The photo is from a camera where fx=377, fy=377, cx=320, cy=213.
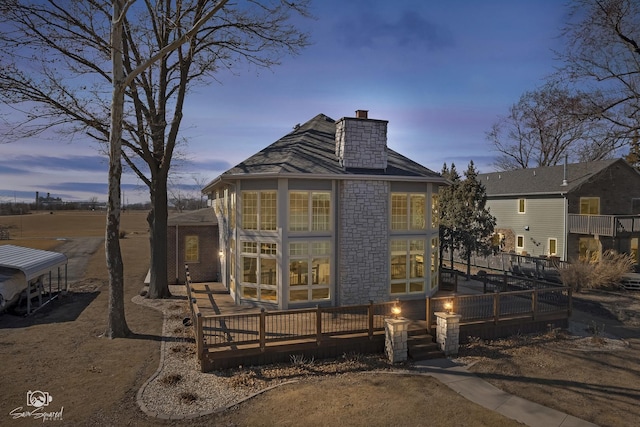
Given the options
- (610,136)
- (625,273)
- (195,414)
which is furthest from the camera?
(625,273)

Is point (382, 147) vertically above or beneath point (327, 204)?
above

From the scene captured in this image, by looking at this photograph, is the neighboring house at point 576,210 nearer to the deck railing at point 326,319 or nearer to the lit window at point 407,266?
the deck railing at point 326,319

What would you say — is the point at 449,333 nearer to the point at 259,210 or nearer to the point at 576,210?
the point at 259,210

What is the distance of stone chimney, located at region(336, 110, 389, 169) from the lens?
14461 millimetres

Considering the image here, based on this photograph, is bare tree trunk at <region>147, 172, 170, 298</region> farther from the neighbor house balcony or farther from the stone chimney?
the neighbor house balcony

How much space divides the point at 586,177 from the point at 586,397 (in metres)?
22.6

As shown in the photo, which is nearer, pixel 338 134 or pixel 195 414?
pixel 195 414

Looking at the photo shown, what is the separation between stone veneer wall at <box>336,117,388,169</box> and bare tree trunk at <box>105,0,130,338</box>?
25.3 ft

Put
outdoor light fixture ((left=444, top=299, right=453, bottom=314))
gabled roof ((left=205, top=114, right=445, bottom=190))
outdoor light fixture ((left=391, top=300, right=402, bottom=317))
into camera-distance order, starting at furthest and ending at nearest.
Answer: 1. gabled roof ((left=205, top=114, right=445, bottom=190))
2. outdoor light fixture ((left=444, top=299, right=453, bottom=314))
3. outdoor light fixture ((left=391, top=300, right=402, bottom=317))

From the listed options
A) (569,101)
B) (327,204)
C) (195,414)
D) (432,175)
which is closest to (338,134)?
(327,204)

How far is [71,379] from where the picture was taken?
9.01 m

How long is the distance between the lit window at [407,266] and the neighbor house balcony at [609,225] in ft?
52.8

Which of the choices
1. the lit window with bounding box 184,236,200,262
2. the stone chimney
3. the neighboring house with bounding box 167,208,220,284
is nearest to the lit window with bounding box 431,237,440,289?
the stone chimney

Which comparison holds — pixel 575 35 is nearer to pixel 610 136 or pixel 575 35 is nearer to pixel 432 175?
pixel 610 136
